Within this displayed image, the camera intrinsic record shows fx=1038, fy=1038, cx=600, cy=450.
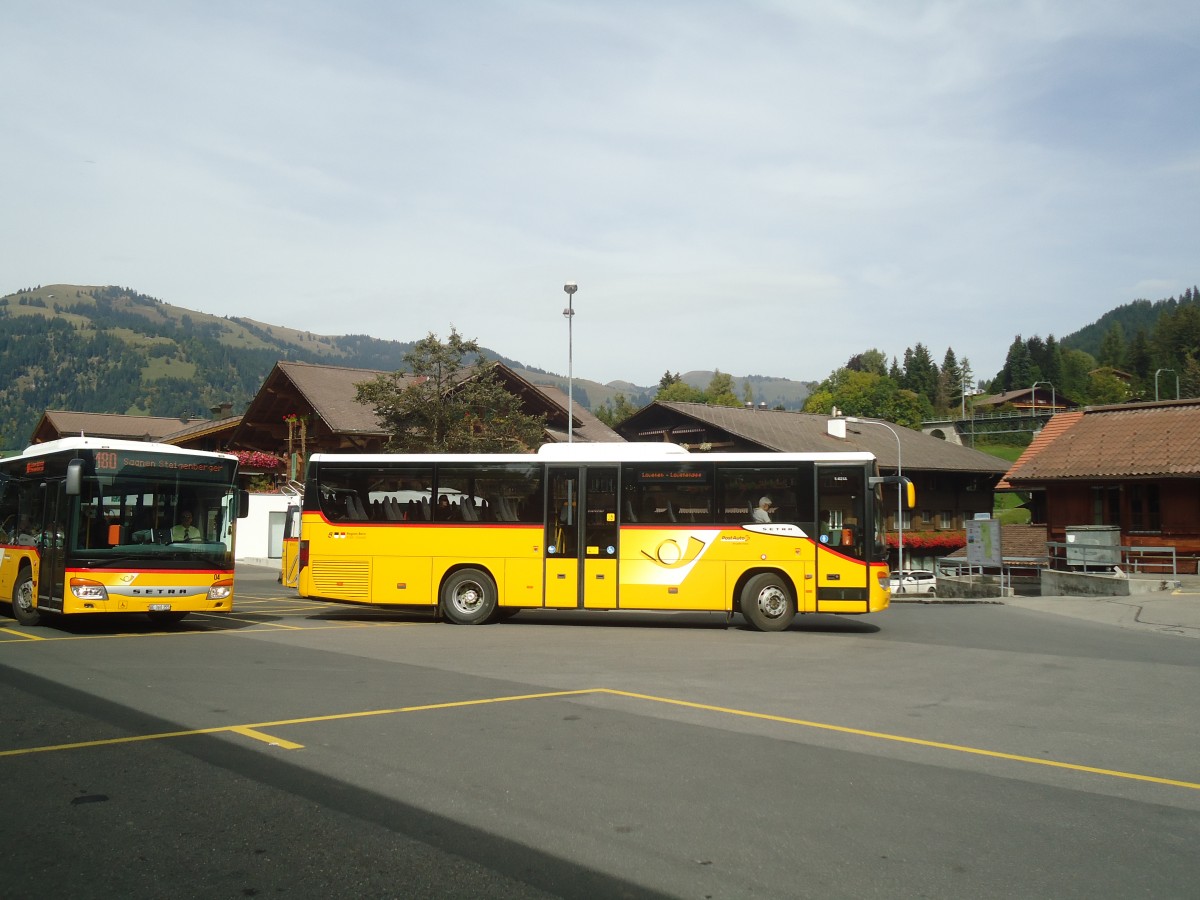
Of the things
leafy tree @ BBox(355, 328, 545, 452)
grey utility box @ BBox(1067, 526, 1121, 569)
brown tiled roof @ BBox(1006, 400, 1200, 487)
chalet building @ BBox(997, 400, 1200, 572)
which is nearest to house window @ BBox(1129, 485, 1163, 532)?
chalet building @ BBox(997, 400, 1200, 572)

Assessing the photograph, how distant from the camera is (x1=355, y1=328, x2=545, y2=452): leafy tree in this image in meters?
31.8

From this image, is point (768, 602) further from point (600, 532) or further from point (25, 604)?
point (25, 604)

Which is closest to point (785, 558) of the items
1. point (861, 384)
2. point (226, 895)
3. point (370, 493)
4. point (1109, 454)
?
point (370, 493)

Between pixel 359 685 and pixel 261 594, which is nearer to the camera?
pixel 359 685

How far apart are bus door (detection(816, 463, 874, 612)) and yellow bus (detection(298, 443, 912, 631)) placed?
0.02 meters

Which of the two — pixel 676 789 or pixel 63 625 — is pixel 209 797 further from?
pixel 63 625

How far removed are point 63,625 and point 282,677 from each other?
7.62m

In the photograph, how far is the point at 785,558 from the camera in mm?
17453

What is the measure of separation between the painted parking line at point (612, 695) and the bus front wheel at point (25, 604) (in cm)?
1005

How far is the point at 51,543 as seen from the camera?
1570 cm

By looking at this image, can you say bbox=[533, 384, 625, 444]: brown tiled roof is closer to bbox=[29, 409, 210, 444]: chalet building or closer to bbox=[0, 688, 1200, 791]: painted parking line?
bbox=[29, 409, 210, 444]: chalet building

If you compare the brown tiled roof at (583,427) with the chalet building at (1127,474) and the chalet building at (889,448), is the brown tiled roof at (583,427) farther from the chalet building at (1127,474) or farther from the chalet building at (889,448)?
the chalet building at (1127,474)

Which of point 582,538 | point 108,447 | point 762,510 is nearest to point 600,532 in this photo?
point 582,538

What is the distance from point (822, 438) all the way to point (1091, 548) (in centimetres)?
2949
